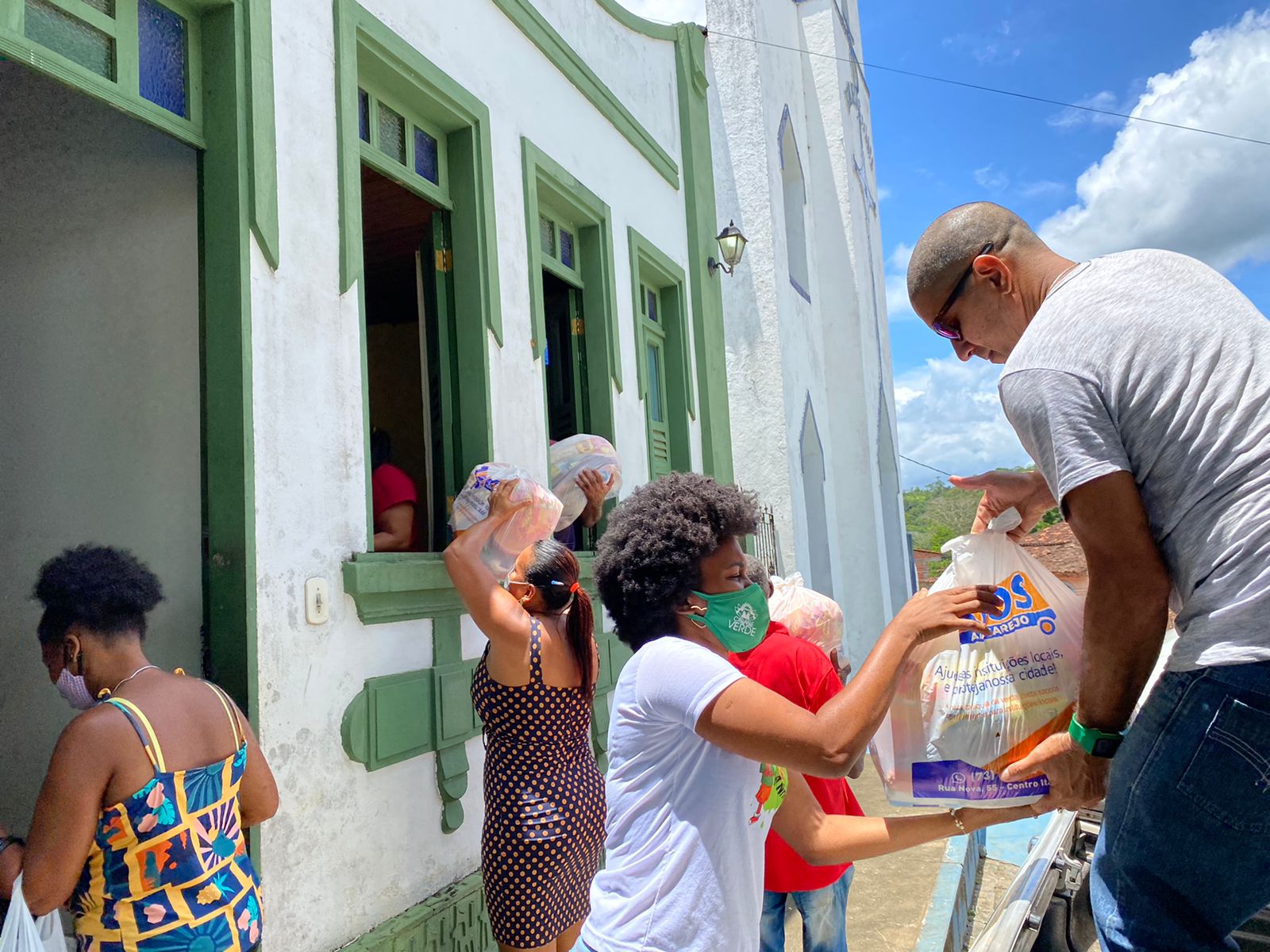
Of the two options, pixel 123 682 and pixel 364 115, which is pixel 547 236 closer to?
pixel 364 115

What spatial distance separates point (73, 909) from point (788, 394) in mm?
10305

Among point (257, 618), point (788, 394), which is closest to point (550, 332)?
point (257, 618)

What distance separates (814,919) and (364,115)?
361 cm

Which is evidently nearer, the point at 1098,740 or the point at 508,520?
the point at 1098,740

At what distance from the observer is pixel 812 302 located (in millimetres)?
14852

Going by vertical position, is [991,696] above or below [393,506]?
below

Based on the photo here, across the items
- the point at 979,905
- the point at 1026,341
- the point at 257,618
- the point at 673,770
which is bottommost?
the point at 979,905

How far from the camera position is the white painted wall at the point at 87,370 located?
3.32 meters

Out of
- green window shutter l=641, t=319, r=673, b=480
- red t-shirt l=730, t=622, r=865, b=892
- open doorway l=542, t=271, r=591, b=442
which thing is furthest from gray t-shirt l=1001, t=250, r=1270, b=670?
green window shutter l=641, t=319, r=673, b=480

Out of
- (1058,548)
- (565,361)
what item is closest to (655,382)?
(565,361)

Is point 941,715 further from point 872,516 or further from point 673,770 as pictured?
point 872,516

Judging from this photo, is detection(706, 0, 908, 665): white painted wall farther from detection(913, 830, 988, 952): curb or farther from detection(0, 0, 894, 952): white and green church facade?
detection(0, 0, 894, 952): white and green church facade

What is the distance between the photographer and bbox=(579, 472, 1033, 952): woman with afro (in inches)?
68.6

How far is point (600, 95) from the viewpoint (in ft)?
21.0
